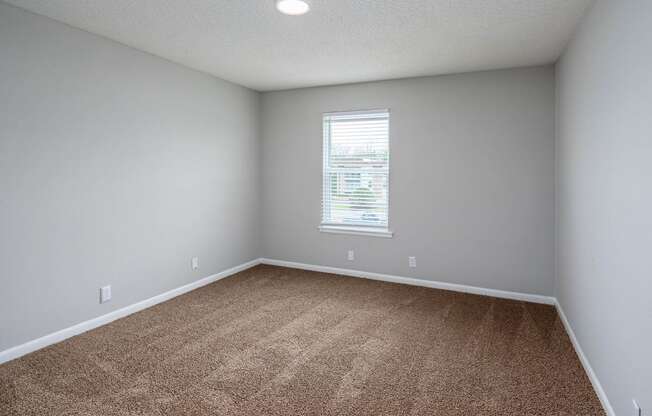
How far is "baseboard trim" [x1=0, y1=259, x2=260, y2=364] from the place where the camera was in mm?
2781

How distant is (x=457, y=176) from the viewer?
4324 mm

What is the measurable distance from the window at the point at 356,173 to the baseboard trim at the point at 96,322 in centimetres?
164

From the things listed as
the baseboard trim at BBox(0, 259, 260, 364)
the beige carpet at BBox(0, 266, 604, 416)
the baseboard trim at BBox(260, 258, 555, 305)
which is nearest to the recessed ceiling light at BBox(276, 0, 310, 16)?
the beige carpet at BBox(0, 266, 604, 416)

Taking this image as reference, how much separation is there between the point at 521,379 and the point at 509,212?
→ 6.61 ft

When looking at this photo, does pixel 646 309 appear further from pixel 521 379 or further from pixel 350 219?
pixel 350 219

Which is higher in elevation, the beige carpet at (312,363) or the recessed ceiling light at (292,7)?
the recessed ceiling light at (292,7)

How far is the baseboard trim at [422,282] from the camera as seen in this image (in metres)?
4.07

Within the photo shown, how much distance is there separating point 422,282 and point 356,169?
1564mm

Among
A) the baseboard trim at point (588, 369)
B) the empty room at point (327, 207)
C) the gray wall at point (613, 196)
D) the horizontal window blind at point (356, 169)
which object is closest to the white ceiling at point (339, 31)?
the empty room at point (327, 207)

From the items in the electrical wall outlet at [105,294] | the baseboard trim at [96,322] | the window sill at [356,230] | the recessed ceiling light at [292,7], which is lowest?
the baseboard trim at [96,322]

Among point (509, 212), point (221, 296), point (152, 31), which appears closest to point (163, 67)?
point (152, 31)

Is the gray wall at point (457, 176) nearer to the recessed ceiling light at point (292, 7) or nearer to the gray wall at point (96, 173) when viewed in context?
the gray wall at point (96, 173)

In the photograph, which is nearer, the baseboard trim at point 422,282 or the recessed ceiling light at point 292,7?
the recessed ceiling light at point 292,7

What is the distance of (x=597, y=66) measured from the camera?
242 cm
